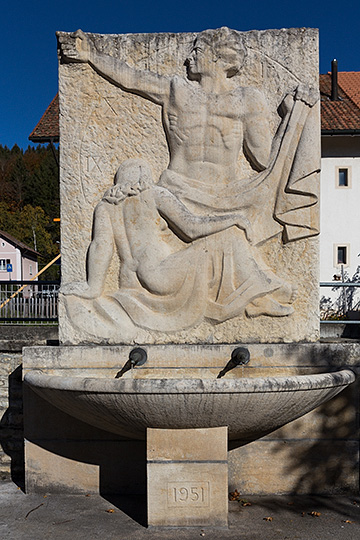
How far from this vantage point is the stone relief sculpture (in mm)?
4102

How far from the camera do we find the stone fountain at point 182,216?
4078mm

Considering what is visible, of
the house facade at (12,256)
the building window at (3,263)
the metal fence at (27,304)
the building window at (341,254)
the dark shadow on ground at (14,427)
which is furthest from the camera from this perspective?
the building window at (3,263)

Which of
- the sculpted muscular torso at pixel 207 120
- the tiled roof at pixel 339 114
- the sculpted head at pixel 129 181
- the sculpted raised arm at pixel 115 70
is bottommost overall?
the sculpted head at pixel 129 181

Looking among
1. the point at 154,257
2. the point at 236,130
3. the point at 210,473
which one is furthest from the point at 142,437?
the point at 236,130

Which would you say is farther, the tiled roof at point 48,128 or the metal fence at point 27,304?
the tiled roof at point 48,128

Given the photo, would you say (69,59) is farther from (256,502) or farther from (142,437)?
(256,502)

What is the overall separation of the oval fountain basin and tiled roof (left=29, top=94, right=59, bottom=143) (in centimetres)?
725

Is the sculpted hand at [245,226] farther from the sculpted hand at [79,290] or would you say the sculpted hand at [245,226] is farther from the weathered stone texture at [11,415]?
the weathered stone texture at [11,415]

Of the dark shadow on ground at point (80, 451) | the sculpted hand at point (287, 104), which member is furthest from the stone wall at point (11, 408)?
the sculpted hand at point (287, 104)

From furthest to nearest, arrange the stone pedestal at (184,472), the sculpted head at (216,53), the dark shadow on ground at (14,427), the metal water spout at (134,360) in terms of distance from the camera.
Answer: the dark shadow on ground at (14,427), the sculpted head at (216,53), the metal water spout at (134,360), the stone pedestal at (184,472)

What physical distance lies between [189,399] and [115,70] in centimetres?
254

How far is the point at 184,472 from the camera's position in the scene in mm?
3537

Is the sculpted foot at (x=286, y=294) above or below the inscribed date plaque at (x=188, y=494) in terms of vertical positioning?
above

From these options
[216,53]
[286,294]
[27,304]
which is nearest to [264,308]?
[286,294]
